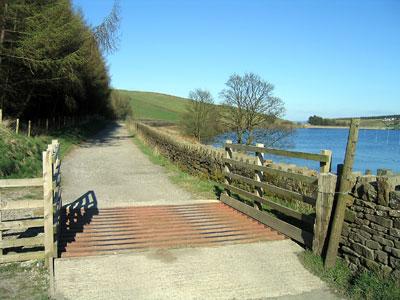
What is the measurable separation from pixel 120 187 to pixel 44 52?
10354 mm

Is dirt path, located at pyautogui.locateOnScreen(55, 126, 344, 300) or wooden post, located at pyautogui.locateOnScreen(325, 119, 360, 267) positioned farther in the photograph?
wooden post, located at pyautogui.locateOnScreen(325, 119, 360, 267)

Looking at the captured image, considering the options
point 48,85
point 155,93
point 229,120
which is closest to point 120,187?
point 48,85

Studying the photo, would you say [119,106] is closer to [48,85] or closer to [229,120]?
[229,120]

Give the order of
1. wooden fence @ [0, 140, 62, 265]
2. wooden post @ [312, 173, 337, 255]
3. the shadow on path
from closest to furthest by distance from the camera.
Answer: wooden fence @ [0, 140, 62, 265] < wooden post @ [312, 173, 337, 255] < the shadow on path

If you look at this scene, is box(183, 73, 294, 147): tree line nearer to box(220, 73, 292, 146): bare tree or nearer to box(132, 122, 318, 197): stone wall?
box(220, 73, 292, 146): bare tree

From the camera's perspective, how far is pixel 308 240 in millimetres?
5266

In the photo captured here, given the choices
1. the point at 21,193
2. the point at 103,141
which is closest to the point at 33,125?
the point at 103,141

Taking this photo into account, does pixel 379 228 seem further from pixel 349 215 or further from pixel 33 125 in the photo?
pixel 33 125

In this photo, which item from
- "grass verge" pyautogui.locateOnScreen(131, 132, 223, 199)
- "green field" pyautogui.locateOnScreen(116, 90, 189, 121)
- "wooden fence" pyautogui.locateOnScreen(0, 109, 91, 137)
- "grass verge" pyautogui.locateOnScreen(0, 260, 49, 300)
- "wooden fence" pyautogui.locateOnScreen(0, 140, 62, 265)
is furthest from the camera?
"green field" pyautogui.locateOnScreen(116, 90, 189, 121)

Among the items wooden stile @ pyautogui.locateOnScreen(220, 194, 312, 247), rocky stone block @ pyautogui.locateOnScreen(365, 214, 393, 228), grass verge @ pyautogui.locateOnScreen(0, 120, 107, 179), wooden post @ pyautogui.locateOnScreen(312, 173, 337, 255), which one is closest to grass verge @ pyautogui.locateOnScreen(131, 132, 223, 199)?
wooden stile @ pyautogui.locateOnScreen(220, 194, 312, 247)

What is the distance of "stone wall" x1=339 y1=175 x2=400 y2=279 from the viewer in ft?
13.2

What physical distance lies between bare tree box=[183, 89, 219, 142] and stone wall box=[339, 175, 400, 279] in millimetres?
33691

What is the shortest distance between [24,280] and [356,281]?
13.0ft

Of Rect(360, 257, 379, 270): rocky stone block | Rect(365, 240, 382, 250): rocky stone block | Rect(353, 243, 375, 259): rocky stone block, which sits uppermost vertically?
Rect(365, 240, 382, 250): rocky stone block
